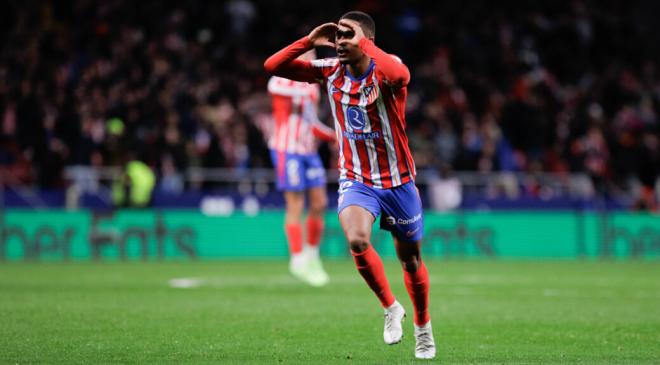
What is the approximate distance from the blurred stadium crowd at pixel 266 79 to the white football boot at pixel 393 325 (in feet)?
45.8

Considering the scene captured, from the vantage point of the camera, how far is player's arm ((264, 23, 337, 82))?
727cm

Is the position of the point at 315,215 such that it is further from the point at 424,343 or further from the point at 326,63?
the point at 424,343

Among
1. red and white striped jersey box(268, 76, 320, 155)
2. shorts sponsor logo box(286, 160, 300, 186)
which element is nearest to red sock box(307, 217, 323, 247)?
shorts sponsor logo box(286, 160, 300, 186)

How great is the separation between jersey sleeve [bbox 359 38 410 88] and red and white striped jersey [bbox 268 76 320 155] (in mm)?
6026

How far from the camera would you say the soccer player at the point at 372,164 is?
709 centimetres

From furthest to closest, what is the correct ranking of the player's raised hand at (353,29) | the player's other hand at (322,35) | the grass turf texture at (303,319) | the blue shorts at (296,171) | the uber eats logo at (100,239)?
1. the uber eats logo at (100,239)
2. the blue shorts at (296,171)
3. the player's other hand at (322,35)
4. the grass turf texture at (303,319)
5. the player's raised hand at (353,29)

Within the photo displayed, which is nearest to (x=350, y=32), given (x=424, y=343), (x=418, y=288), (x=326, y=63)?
(x=326, y=63)

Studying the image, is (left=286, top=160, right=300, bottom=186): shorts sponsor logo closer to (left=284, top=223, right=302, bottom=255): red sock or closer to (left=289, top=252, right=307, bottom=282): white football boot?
(left=284, top=223, right=302, bottom=255): red sock

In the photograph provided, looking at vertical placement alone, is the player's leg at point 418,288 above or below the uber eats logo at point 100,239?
above

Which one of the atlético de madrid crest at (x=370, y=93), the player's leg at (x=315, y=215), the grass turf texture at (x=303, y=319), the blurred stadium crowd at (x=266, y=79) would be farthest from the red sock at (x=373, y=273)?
the blurred stadium crowd at (x=266, y=79)

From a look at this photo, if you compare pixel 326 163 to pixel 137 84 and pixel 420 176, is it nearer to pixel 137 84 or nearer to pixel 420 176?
pixel 420 176

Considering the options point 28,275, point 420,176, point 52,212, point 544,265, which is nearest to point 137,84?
point 52,212

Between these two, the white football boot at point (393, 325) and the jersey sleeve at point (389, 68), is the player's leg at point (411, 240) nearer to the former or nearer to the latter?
the white football boot at point (393, 325)

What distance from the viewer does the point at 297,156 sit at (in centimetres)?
1312
